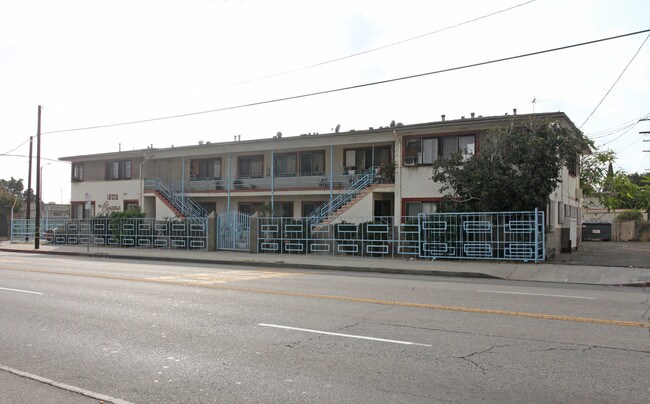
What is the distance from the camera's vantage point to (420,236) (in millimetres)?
22172

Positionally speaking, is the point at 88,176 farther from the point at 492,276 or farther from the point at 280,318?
the point at 280,318

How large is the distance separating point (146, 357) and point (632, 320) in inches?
305

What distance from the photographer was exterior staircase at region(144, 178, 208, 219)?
1341 inches

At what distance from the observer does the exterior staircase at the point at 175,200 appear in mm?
34062

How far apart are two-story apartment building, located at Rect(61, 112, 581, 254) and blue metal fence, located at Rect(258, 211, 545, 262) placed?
265 cm

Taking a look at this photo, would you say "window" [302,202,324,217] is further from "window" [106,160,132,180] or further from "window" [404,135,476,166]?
"window" [106,160,132,180]

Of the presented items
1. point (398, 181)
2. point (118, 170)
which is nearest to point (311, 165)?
point (398, 181)

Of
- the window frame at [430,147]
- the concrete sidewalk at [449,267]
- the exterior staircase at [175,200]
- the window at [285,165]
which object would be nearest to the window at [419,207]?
the window frame at [430,147]

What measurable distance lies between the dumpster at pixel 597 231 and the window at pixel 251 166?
90.1ft

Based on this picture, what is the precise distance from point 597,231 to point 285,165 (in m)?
26.8

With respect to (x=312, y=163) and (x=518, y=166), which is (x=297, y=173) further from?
(x=518, y=166)

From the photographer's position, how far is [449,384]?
549 cm

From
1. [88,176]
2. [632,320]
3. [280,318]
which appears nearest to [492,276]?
[632,320]

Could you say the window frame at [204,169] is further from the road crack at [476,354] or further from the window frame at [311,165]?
the road crack at [476,354]
